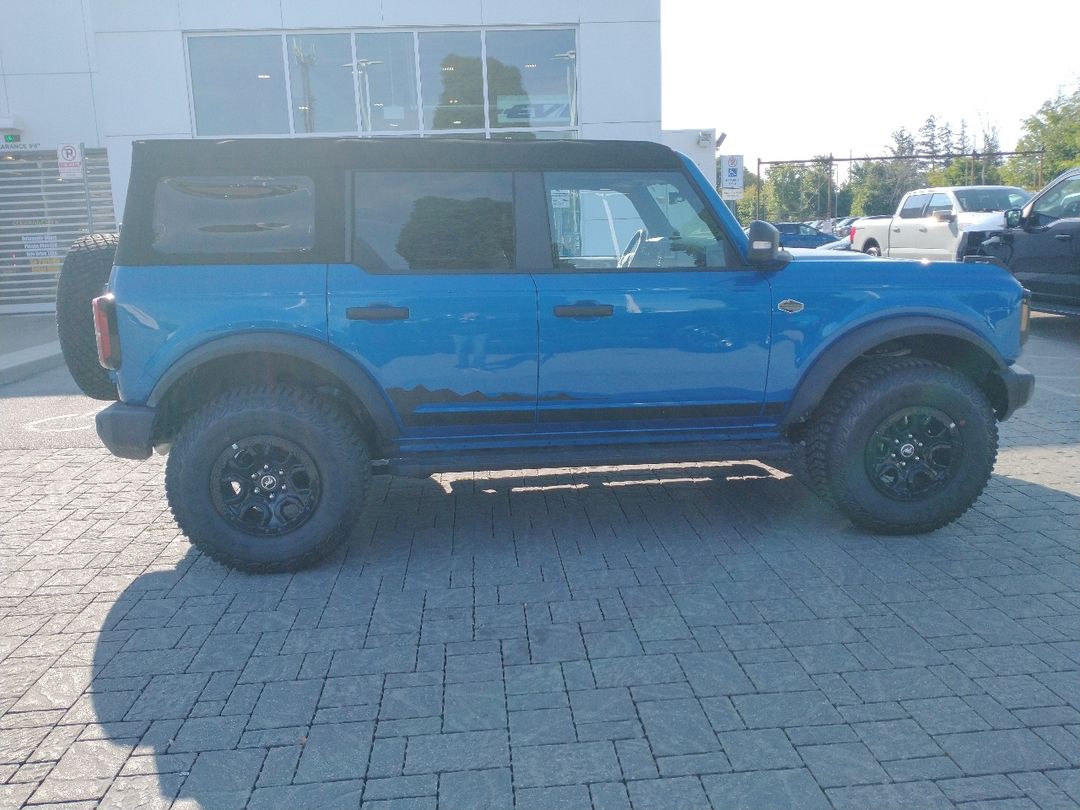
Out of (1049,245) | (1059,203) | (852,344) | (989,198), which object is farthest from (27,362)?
(989,198)

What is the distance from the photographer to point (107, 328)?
13.8ft

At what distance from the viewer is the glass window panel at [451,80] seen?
46.1 ft

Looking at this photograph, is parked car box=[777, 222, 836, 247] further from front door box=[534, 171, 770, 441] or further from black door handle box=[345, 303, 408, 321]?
black door handle box=[345, 303, 408, 321]

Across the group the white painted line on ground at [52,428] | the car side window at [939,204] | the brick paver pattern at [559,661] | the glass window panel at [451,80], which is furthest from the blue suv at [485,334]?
the car side window at [939,204]

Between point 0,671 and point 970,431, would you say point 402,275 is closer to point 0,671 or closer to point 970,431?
point 0,671

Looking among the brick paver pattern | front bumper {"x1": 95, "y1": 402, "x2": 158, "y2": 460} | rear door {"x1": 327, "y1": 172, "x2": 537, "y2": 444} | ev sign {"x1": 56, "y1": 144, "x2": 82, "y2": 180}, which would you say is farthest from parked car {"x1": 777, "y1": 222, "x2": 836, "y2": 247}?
front bumper {"x1": 95, "y1": 402, "x2": 158, "y2": 460}

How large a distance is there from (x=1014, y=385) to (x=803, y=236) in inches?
975

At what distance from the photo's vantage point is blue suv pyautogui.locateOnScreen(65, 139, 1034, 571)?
14.1 ft

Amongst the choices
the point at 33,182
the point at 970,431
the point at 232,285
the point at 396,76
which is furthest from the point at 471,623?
the point at 33,182

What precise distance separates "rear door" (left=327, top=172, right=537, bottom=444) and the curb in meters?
7.69

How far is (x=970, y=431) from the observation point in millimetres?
4688

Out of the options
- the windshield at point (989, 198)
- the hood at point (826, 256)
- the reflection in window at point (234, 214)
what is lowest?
the hood at point (826, 256)

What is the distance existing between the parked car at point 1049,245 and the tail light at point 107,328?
1015cm

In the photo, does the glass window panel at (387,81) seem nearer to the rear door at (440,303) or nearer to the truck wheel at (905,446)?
the rear door at (440,303)
